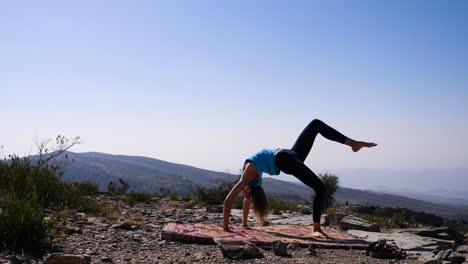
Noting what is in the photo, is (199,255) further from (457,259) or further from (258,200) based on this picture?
(457,259)

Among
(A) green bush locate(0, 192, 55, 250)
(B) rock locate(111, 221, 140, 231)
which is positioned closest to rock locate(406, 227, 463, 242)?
(B) rock locate(111, 221, 140, 231)

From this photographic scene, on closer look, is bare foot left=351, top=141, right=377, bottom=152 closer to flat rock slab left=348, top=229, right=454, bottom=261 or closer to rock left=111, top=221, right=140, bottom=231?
flat rock slab left=348, top=229, right=454, bottom=261

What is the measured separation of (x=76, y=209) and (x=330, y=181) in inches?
613

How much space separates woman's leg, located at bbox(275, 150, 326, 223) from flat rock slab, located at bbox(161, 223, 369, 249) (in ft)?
1.79

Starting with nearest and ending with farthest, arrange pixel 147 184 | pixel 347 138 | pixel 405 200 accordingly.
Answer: pixel 347 138
pixel 147 184
pixel 405 200

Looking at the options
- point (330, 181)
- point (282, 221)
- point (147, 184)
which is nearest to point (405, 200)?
point (147, 184)

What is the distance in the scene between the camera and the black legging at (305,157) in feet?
19.5

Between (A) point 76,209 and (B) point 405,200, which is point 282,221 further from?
(B) point 405,200

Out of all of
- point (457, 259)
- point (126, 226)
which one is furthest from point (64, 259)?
point (457, 259)

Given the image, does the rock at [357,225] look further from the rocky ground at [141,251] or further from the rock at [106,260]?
the rock at [106,260]

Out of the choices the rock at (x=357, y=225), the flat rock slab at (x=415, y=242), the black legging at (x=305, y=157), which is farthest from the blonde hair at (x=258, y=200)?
the rock at (x=357, y=225)

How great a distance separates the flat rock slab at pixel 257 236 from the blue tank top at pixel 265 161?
3.27 ft

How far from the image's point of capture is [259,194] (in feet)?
21.4

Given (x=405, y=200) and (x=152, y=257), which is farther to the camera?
(x=405, y=200)
